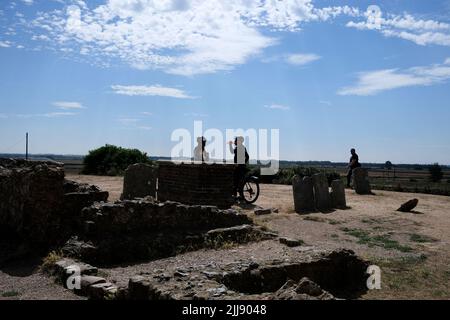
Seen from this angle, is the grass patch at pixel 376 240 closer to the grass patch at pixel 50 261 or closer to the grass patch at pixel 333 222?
the grass patch at pixel 333 222

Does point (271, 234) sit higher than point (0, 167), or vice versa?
point (0, 167)

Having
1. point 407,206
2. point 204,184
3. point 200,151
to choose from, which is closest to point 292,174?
point 407,206

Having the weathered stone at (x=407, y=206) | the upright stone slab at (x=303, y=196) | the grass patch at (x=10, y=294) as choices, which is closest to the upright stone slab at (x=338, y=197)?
the upright stone slab at (x=303, y=196)

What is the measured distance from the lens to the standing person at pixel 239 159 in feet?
48.4

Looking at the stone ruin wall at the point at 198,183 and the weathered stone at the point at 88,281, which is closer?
the weathered stone at the point at 88,281

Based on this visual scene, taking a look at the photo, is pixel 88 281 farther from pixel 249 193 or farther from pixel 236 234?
pixel 249 193

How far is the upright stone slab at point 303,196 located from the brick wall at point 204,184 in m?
2.41

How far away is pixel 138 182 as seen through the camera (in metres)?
14.7

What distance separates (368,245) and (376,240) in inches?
23.2

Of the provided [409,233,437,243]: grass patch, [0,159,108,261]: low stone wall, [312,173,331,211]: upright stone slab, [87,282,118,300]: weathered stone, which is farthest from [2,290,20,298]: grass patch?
[312,173,331,211]: upright stone slab
